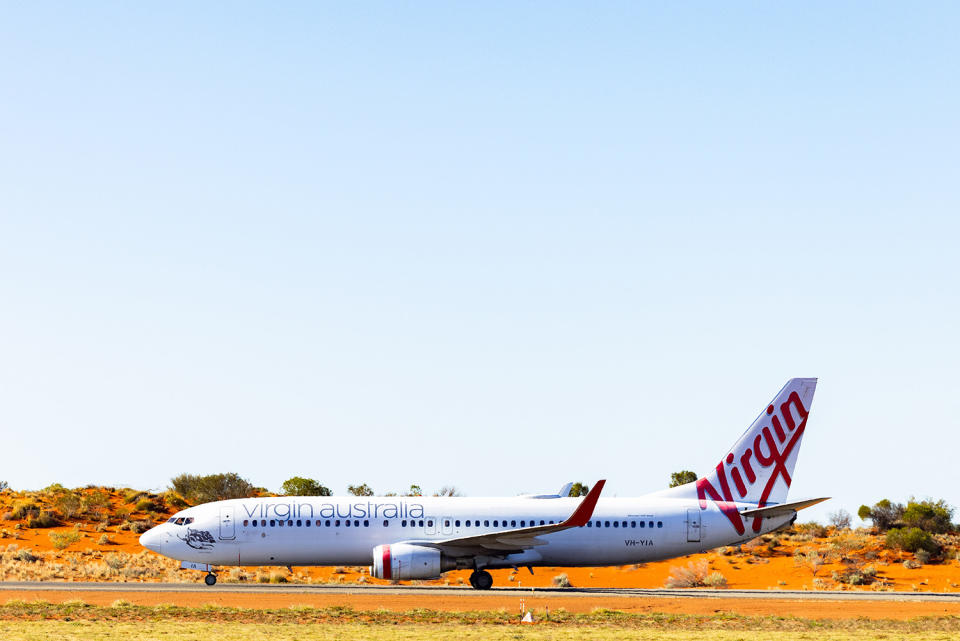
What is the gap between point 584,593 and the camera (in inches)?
1479

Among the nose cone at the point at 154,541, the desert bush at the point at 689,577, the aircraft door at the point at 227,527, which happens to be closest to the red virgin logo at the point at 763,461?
the desert bush at the point at 689,577

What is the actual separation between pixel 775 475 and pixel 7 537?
3781cm

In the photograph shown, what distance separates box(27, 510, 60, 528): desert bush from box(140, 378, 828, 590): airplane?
81.3 feet

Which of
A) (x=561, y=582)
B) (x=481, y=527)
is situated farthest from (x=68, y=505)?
(x=481, y=527)

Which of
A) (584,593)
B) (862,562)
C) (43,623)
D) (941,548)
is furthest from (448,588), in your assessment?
(941,548)

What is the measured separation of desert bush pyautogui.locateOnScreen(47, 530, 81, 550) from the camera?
179 feet

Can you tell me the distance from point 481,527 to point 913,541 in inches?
973

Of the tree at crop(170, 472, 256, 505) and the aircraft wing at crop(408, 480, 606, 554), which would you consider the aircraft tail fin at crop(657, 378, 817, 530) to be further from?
the tree at crop(170, 472, 256, 505)

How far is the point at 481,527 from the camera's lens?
39.3 m

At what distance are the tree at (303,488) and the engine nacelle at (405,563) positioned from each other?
118 feet

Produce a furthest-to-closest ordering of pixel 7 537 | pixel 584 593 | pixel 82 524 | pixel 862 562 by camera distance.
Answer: pixel 82 524 < pixel 7 537 < pixel 862 562 < pixel 584 593

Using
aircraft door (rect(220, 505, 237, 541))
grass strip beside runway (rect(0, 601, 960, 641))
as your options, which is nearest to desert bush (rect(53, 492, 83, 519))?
aircraft door (rect(220, 505, 237, 541))

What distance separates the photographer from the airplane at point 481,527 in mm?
38906

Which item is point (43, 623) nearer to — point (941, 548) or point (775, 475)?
point (775, 475)
